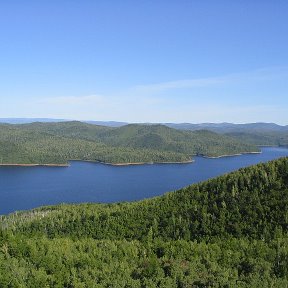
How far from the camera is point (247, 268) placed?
58625mm

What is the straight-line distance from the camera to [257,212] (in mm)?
88125

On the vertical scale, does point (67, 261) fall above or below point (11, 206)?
above

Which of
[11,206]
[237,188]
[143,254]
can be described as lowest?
[11,206]

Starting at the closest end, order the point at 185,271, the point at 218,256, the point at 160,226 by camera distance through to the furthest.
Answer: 1. the point at 185,271
2. the point at 218,256
3. the point at 160,226

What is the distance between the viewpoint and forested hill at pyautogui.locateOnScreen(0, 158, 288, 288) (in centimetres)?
5234

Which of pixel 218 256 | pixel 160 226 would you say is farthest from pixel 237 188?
pixel 218 256

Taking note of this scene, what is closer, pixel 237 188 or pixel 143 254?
pixel 143 254

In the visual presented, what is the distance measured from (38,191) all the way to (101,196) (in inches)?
1232

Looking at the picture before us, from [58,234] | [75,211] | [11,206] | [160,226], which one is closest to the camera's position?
[160,226]

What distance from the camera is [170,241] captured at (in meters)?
77.3

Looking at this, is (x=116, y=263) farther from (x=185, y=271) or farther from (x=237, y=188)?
(x=237, y=188)

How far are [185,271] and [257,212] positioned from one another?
37897 millimetres

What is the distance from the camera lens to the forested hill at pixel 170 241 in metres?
52.3

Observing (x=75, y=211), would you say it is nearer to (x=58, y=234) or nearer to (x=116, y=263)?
(x=58, y=234)
